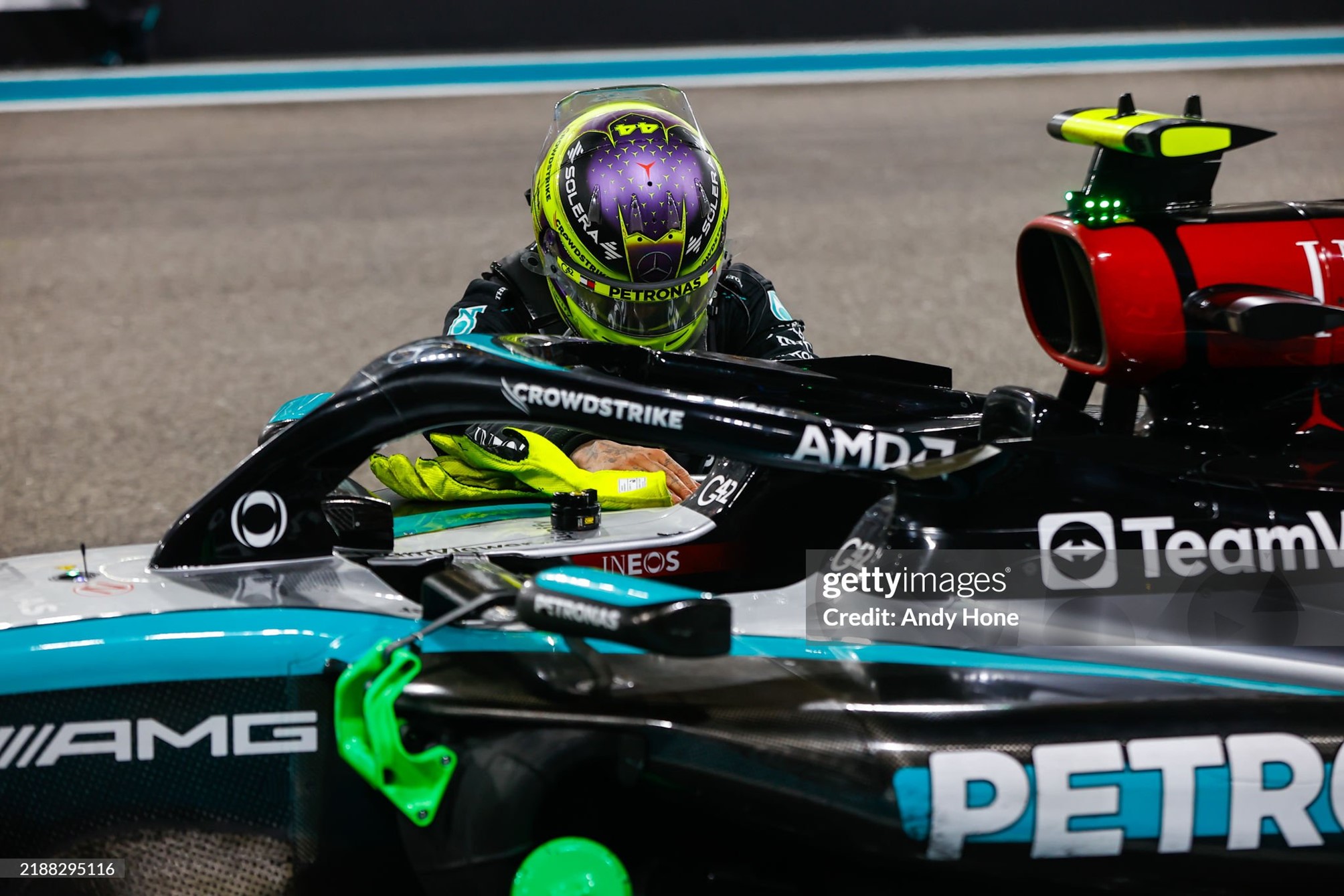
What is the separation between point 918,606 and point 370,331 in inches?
185

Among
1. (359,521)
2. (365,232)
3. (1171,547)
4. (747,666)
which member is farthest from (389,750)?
(365,232)

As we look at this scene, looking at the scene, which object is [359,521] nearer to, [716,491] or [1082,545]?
[716,491]

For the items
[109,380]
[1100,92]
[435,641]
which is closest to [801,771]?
[435,641]

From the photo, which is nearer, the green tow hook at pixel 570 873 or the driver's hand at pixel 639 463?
→ the green tow hook at pixel 570 873

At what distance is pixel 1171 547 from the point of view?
6.95 feet

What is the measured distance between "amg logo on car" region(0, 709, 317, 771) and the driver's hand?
105 centimetres

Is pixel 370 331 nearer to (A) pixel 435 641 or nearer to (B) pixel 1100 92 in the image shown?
(A) pixel 435 641

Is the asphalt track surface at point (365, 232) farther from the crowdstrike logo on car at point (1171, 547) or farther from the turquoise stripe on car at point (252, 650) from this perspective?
the crowdstrike logo on car at point (1171, 547)

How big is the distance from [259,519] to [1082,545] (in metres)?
1.24

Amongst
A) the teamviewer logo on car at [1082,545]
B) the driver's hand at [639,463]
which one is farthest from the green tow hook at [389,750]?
the driver's hand at [639,463]

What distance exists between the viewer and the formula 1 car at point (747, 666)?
1807 mm

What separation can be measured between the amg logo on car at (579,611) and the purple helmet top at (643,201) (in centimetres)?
123

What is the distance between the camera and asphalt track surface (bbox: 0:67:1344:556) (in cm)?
541

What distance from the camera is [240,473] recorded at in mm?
2109
